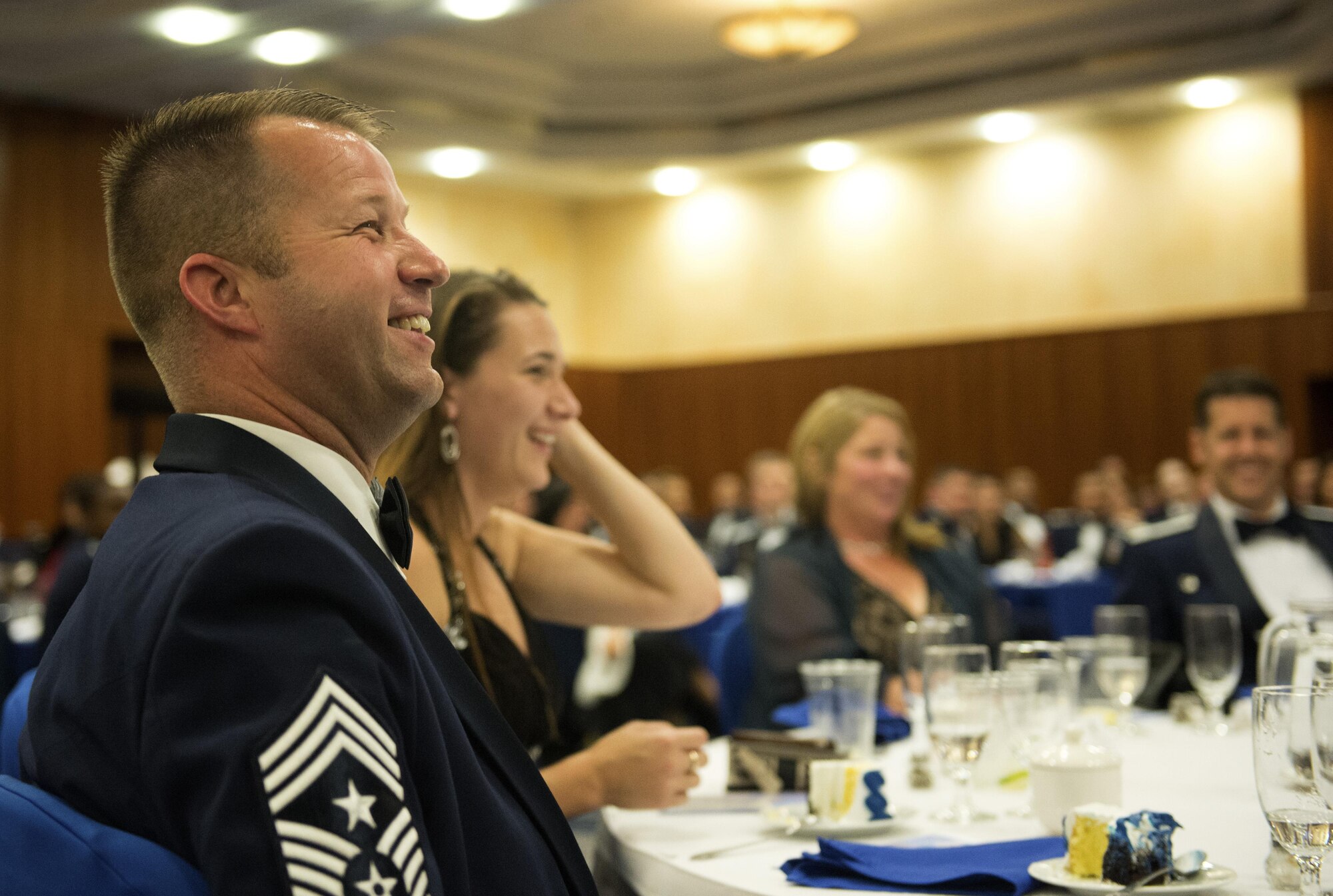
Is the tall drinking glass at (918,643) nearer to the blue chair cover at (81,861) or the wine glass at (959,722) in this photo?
the wine glass at (959,722)

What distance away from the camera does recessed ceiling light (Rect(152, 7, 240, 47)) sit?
7.84 metres

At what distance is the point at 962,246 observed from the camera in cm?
1262

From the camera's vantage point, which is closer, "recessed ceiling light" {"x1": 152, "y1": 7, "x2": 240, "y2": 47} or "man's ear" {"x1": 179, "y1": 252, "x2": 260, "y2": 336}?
"man's ear" {"x1": 179, "y1": 252, "x2": 260, "y2": 336}

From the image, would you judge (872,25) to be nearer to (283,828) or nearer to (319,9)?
(319,9)

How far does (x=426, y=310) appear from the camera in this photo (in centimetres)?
129

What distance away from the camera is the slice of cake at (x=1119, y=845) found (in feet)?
4.19

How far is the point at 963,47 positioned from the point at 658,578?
32.1 ft

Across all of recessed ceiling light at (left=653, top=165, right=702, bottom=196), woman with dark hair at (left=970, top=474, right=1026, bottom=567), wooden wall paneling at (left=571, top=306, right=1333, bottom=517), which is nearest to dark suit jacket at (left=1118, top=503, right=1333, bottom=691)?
woman with dark hair at (left=970, top=474, right=1026, bottom=567)

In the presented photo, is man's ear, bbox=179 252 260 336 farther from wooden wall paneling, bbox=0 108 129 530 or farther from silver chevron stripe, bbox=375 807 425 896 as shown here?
wooden wall paneling, bbox=0 108 129 530

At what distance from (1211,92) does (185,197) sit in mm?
11458

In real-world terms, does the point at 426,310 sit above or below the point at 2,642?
above

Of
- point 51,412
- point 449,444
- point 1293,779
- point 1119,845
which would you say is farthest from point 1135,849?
point 51,412

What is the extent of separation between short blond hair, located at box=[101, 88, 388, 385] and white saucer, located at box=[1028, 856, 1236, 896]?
0.98 m

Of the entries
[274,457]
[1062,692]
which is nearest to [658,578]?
[1062,692]
